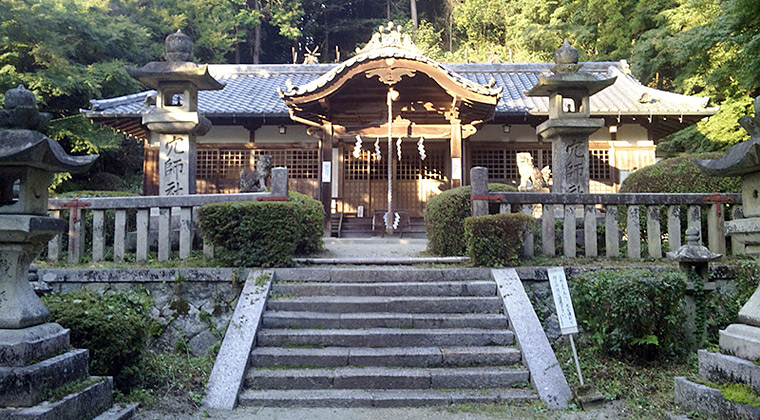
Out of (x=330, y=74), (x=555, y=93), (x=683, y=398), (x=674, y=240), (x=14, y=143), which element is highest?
(x=330, y=74)

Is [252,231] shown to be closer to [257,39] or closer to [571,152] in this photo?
[571,152]

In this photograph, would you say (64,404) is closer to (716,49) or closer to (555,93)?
(555,93)

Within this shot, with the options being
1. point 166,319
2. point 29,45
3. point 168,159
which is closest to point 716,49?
point 168,159

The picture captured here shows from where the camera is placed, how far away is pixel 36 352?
3.36 m

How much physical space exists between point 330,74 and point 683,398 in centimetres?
934

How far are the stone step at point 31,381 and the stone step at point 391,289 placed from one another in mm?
2637

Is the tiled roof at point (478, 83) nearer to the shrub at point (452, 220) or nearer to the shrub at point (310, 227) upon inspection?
the shrub at point (310, 227)

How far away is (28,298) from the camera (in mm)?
3562

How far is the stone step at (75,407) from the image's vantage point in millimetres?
3097

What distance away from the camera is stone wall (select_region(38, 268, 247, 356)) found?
5762 millimetres

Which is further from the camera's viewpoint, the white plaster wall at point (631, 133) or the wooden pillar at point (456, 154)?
the white plaster wall at point (631, 133)

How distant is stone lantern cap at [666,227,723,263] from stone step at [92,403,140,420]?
5667mm

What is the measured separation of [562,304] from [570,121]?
470cm

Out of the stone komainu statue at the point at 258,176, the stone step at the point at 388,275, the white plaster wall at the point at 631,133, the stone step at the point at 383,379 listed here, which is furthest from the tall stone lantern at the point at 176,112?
the white plaster wall at the point at 631,133
